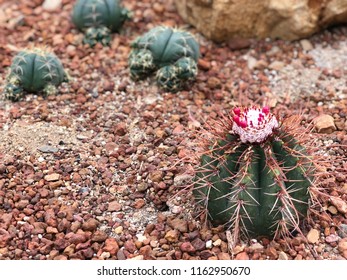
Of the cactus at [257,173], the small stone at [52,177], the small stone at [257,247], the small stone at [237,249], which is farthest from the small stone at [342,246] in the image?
the small stone at [52,177]

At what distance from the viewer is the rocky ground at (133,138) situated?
3566mm

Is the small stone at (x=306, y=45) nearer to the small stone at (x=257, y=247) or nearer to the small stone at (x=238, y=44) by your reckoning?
the small stone at (x=238, y=44)

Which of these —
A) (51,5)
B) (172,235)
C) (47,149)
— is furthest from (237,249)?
(51,5)

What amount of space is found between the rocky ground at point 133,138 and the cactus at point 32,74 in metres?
0.08

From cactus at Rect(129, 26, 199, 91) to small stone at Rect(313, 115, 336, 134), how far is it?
0.97 m

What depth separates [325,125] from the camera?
14.4ft

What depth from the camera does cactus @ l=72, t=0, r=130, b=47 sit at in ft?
17.7

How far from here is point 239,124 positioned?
3246 millimetres

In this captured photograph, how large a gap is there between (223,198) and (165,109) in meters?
1.40

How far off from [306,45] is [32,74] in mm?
2151

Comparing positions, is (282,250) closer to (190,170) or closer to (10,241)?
(190,170)

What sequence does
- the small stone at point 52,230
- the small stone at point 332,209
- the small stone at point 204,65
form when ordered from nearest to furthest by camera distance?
the small stone at point 52,230
the small stone at point 332,209
the small stone at point 204,65

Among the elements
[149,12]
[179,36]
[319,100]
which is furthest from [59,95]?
[319,100]

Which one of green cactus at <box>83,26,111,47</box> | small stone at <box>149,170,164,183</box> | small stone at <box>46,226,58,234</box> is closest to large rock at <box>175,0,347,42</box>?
green cactus at <box>83,26,111,47</box>
